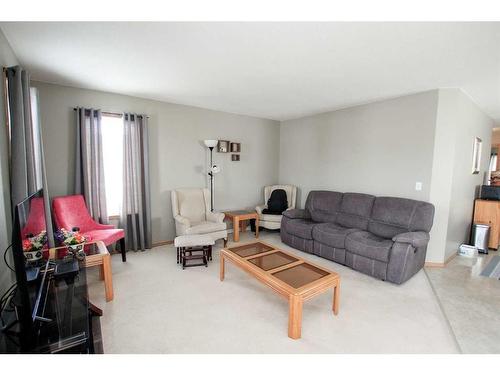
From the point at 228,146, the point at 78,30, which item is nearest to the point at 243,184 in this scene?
the point at 228,146

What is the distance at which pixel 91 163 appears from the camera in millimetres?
3227

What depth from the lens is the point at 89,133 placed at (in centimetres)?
318

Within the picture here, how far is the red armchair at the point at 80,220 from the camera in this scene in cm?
287

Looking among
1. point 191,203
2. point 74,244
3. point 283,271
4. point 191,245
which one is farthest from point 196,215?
point 283,271

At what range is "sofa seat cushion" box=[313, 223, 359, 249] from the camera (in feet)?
10.4

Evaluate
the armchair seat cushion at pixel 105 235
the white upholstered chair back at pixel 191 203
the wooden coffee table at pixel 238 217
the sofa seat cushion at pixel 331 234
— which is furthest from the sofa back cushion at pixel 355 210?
the armchair seat cushion at pixel 105 235

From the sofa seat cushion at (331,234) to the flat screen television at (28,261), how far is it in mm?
2994

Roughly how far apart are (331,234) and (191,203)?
2.27 meters

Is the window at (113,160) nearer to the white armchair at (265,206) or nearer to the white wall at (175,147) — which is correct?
the white wall at (175,147)

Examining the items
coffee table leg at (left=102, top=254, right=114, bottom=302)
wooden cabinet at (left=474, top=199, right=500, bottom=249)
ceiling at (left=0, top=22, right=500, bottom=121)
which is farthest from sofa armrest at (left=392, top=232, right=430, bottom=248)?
coffee table leg at (left=102, top=254, right=114, bottom=302)
